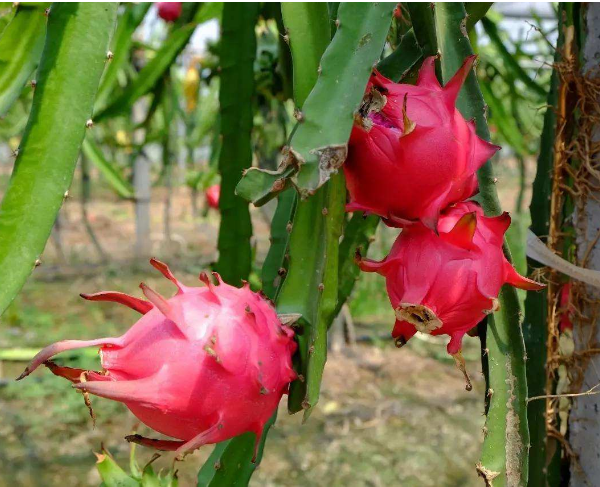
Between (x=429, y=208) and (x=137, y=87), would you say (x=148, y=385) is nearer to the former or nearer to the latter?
(x=429, y=208)

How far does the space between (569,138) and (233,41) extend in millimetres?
405

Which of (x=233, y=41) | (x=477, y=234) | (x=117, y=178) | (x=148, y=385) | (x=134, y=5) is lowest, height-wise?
(x=148, y=385)

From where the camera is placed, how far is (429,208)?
42 cm

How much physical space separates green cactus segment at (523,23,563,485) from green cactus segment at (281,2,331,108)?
0.28 metres

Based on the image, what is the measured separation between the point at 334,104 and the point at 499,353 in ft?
0.77

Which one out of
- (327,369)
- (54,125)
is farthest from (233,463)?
(327,369)

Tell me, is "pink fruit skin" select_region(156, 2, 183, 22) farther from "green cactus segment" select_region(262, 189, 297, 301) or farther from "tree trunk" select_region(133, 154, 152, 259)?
"green cactus segment" select_region(262, 189, 297, 301)

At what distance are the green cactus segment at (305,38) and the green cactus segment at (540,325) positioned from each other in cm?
28

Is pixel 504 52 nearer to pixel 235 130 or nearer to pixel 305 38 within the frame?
pixel 235 130

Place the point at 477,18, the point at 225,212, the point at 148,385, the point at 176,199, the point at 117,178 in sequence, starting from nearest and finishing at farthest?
the point at 148,385
the point at 477,18
the point at 225,212
the point at 117,178
the point at 176,199

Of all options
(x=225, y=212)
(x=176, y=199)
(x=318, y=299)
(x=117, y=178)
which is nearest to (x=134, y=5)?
(x=117, y=178)

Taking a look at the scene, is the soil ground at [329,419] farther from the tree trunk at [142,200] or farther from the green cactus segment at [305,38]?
the green cactus segment at [305,38]

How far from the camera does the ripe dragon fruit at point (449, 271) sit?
41 centimetres

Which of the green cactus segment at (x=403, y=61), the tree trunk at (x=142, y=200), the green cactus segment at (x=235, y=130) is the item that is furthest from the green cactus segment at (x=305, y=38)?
the tree trunk at (x=142, y=200)
